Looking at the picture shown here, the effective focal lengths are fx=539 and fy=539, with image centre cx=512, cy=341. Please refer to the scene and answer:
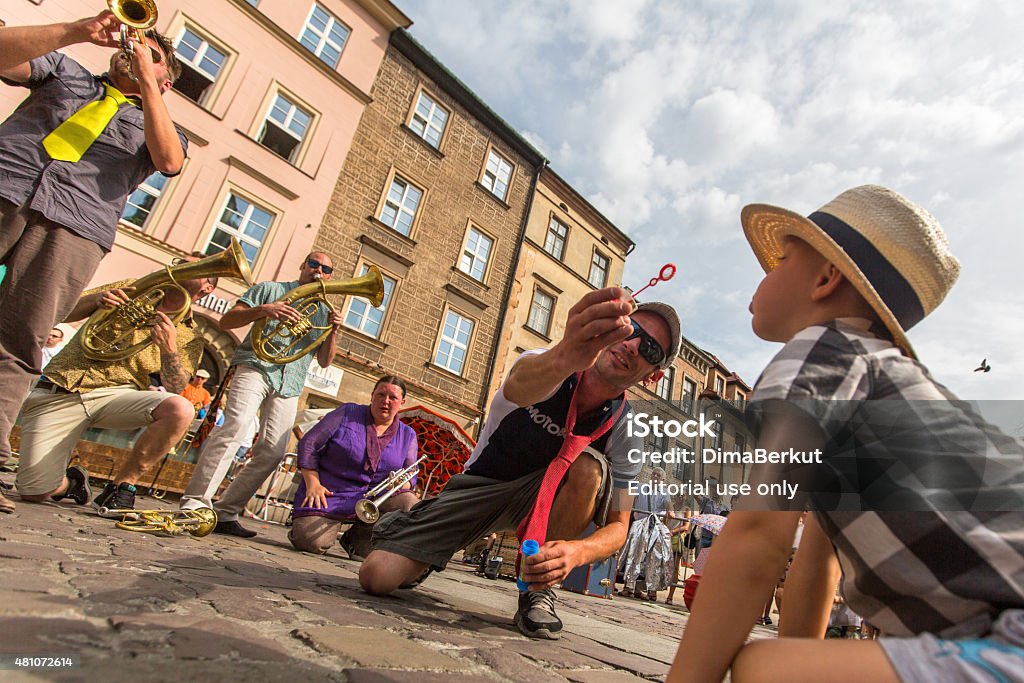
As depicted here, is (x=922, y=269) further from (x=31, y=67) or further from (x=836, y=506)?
(x=31, y=67)

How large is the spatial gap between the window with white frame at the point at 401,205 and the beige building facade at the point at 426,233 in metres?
0.03

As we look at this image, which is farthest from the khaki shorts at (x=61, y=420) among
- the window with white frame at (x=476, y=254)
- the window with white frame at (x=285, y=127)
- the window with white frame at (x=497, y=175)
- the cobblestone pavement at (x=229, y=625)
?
the window with white frame at (x=497, y=175)

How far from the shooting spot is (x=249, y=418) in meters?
4.19

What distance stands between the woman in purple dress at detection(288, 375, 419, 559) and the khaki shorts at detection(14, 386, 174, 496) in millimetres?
1237

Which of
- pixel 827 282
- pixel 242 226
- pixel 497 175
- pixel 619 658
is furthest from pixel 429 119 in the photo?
pixel 827 282

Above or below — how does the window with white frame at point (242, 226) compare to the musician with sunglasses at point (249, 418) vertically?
above

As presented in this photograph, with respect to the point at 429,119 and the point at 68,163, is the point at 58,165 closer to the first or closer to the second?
the point at 68,163

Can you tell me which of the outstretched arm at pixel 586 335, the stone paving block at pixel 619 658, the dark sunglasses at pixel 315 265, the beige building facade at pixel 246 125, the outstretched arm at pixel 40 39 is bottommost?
the stone paving block at pixel 619 658

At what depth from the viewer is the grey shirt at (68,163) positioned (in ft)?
8.59

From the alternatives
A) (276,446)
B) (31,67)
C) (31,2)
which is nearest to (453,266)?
(31,2)

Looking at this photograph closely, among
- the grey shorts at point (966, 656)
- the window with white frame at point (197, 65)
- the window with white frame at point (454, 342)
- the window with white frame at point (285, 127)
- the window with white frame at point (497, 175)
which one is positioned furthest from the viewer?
the window with white frame at point (497, 175)

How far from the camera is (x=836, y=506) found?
1.03 m

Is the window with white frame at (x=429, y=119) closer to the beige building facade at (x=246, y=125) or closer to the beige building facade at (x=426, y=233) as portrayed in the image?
the beige building facade at (x=426, y=233)

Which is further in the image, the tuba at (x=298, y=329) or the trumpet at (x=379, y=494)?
the tuba at (x=298, y=329)
